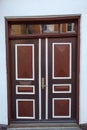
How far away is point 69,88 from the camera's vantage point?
233 inches

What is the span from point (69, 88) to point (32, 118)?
128cm

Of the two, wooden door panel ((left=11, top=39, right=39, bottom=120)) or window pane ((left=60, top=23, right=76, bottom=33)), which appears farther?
wooden door panel ((left=11, top=39, right=39, bottom=120))

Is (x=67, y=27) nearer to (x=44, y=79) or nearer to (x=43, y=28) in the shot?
(x=43, y=28)

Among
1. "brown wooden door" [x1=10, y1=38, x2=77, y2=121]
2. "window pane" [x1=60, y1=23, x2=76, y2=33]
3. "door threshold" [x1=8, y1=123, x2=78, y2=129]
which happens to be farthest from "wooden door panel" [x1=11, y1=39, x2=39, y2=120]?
"window pane" [x1=60, y1=23, x2=76, y2=33]

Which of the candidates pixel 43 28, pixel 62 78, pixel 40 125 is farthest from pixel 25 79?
pixel 43 28

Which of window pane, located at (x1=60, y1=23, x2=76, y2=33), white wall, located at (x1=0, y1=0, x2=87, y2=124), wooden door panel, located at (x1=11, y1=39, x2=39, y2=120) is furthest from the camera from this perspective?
wooden door panel, located at (x1=11, y1=39, x2=39, y2=120)

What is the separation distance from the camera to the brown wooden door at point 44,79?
5.83m

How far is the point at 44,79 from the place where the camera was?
19.4ft

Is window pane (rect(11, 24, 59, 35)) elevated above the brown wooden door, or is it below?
above

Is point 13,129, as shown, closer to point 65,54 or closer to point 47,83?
point 47,83


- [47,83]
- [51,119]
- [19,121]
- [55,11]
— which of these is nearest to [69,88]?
[47,83]

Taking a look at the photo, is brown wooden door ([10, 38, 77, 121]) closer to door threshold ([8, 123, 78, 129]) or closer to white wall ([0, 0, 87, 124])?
door threshold ([8, 123, 78, 129])

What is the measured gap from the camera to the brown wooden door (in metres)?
5.83

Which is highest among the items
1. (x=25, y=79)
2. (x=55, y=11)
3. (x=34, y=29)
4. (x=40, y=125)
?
(x=55, y=11)
